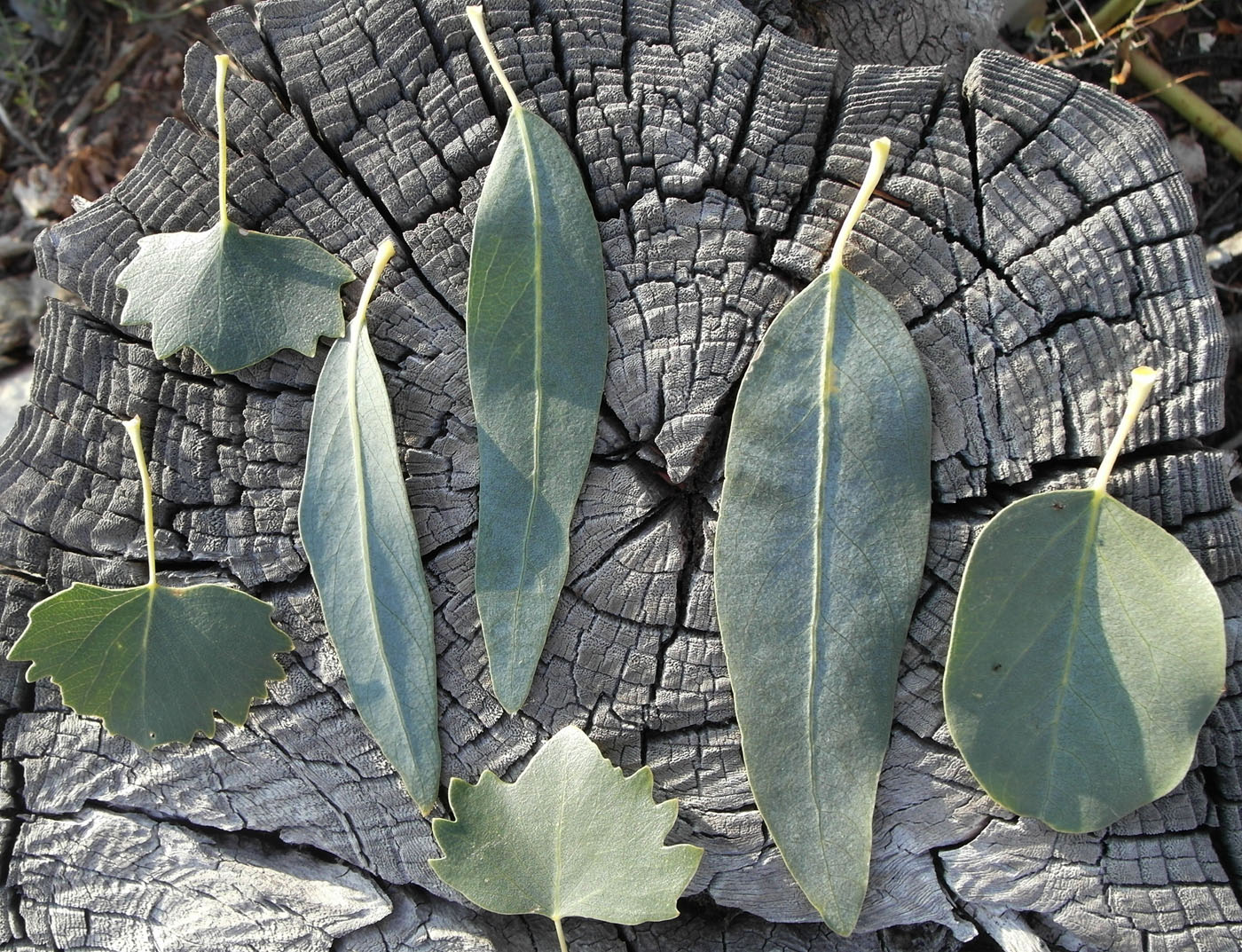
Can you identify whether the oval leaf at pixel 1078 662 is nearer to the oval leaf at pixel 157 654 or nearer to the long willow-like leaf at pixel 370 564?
the long willow-like leaf at pixel 370 564

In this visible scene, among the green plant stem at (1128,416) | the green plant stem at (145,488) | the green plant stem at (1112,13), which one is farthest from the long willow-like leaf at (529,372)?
the green plant stem at (1112,13)

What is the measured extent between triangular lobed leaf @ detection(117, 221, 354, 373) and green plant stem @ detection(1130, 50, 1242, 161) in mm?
1432

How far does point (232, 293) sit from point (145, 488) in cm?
27

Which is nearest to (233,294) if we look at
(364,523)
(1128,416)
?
(364,523)

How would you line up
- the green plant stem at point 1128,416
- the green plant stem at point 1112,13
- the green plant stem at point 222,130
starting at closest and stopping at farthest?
1. the green plant stem at point 1128,416
2. the green plant stem at point 222,130
3. the green plant stem at point 1112,13

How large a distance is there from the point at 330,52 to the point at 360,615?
0.71 m

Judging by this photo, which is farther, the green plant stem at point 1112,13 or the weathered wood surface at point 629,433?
the green plant stem at point 1112,13

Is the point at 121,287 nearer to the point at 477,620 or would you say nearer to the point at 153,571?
the point at 153,571

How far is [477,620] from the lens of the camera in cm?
121

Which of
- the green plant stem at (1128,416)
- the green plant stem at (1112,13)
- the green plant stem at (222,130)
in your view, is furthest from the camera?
the green plant stem at (1112,13)

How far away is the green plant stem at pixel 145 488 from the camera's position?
1.18m

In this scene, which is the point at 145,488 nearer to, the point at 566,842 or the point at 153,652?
the point at 153,652

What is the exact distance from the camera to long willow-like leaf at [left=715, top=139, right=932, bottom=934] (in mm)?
1117

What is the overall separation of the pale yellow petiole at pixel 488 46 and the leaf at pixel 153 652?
613 millimetres
